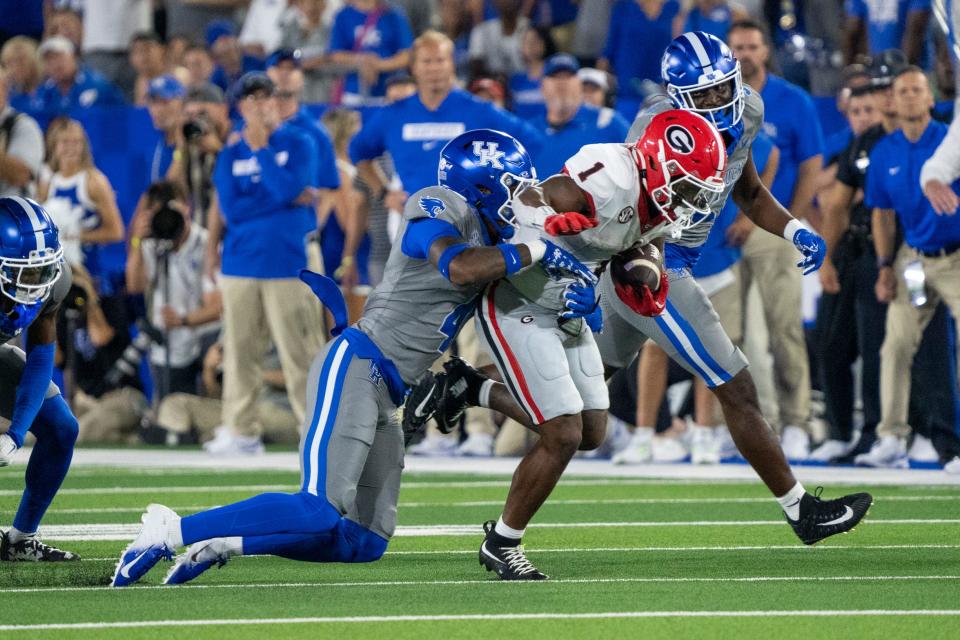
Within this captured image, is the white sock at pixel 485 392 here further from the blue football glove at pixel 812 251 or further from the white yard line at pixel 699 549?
the blue football glove at pixel 812 251

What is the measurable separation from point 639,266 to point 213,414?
6641mm

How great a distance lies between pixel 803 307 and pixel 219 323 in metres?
4.24

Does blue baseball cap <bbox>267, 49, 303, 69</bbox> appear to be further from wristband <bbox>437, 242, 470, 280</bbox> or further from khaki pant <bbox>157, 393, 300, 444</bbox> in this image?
wristband <bbox>437, 242, 470, 280</bbox>

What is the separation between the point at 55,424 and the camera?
618 cm

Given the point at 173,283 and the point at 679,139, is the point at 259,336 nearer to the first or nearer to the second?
the point at 173,283

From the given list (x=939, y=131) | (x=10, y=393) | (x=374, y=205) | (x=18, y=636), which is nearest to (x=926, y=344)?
(x=939, y=131)

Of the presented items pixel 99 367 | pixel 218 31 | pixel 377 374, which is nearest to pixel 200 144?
pixel 99 367

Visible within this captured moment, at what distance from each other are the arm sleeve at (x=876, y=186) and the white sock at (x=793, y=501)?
3811 mm

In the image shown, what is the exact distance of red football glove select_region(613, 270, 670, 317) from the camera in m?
6.02

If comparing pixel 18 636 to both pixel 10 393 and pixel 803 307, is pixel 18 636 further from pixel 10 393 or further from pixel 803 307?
pixel 803 307

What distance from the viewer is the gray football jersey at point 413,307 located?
→ 19.0 feet

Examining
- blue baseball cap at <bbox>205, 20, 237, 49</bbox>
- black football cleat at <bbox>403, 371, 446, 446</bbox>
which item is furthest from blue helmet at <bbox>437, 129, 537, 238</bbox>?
blue baseball cap at <bbox>205, 20, 237, 49</bbox>

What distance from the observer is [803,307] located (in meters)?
11.5

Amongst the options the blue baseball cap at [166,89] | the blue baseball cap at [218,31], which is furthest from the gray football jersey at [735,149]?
the blue baseball cap at [218,31]
